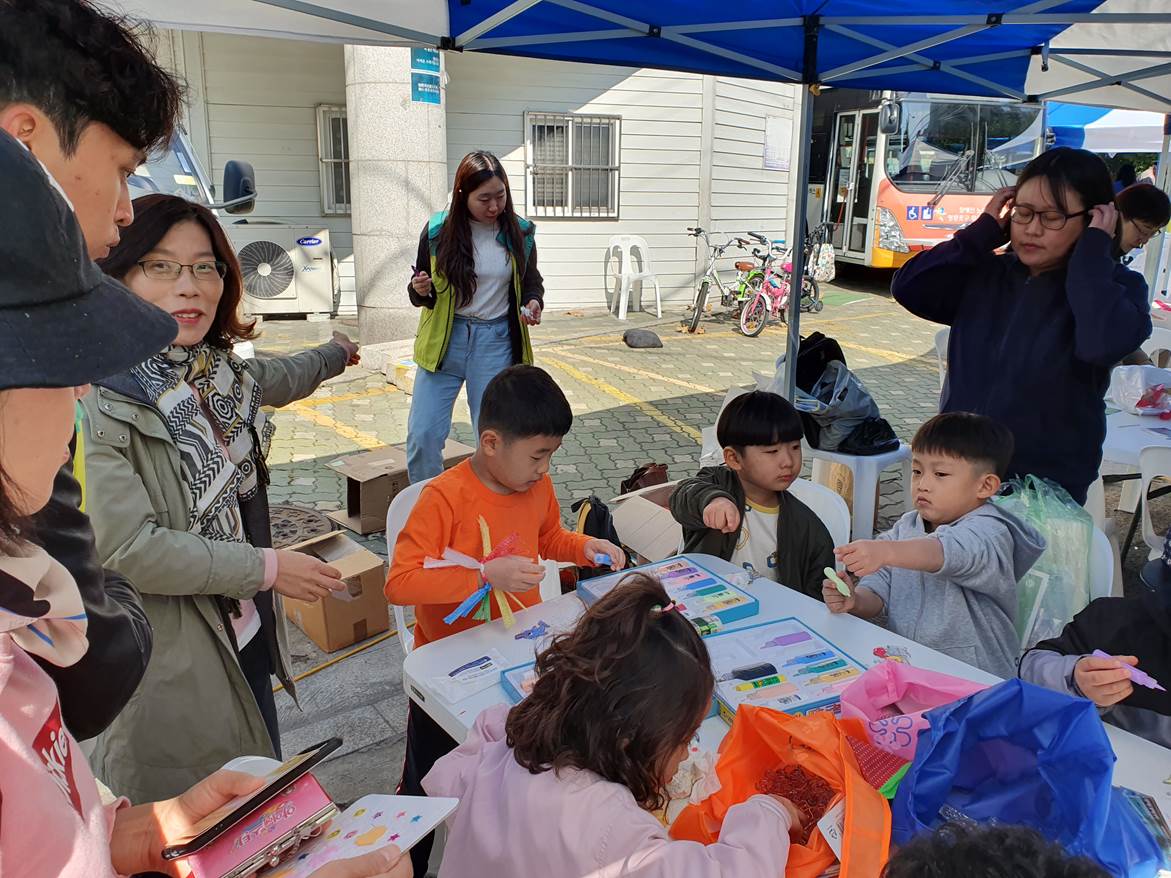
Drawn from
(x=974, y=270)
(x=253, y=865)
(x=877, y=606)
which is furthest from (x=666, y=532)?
(x=253, y=865)

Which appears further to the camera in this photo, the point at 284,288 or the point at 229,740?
the point at 284,288

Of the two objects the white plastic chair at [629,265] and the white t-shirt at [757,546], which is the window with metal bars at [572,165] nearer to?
the white plastic chair at [629,265]

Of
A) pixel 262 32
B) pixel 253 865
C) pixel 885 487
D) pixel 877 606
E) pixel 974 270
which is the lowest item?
pixel 885 487

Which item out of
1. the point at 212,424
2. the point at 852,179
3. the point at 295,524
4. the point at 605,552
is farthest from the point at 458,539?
the point at 852,179

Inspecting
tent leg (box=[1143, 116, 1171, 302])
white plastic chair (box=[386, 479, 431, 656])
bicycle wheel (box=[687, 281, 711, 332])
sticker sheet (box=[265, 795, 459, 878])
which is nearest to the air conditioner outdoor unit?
bicycle wheel (box=[687, 281, 711, 332])

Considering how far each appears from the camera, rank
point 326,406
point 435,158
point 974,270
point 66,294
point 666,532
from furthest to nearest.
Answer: point 435,158 < point 326,406 < point 666,532 < point 974,270 < point 66,294

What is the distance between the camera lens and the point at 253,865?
0.95m

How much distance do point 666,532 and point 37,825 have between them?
2904mm

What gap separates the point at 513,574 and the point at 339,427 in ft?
16.3

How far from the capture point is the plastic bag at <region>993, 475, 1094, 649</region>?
2439 mm

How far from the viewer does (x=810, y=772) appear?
1346 mm

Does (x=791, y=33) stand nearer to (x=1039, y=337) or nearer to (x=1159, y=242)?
(x=1039, y=337)

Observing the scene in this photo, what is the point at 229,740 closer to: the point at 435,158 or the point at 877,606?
the point at 877,606

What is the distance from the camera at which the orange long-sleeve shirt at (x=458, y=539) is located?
2.05 m
